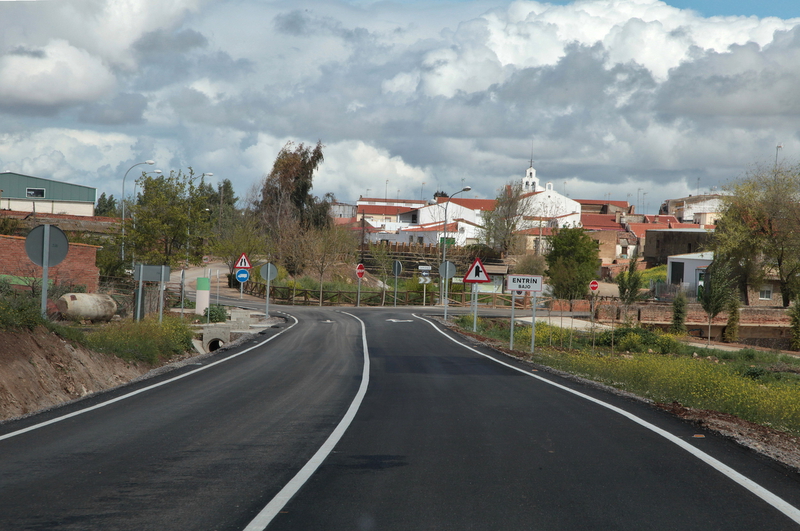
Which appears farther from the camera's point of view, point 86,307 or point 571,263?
point 571,263

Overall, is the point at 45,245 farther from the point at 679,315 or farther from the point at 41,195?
the point at 41,195

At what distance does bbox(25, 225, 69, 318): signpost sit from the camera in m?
13.3

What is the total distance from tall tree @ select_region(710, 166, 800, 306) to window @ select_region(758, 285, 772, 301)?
1355 millimetres

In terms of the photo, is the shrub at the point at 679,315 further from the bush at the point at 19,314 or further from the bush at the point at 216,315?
the bush at the point at 19,314

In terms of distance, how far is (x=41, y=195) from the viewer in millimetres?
86188

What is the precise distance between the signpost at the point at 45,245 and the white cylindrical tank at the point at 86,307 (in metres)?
11.4

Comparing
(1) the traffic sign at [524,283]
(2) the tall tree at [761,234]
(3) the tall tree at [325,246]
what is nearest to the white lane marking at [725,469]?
(1) the traffic sign at [524,283]

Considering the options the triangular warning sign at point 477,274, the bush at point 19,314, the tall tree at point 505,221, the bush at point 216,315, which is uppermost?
the tall tree at point 505,221

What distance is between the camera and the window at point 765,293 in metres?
55.7

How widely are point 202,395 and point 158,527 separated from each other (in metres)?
6.75

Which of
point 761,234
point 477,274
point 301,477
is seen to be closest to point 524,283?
point 477,274

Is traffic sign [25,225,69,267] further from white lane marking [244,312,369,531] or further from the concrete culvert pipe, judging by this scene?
the concrete culvert pipe

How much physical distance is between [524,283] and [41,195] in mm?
82689

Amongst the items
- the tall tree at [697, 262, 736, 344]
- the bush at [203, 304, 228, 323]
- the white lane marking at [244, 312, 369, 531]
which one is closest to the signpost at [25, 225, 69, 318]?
the white lane marking at [244, 312, 369, 531]
